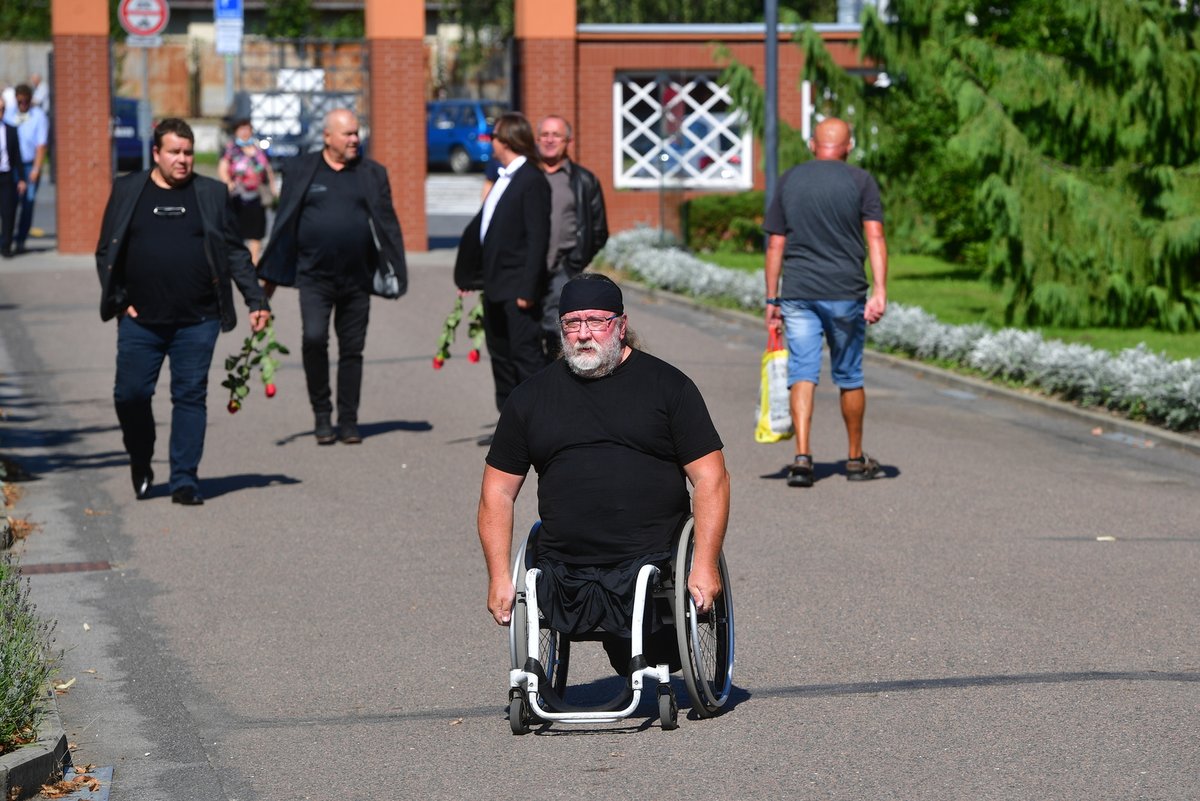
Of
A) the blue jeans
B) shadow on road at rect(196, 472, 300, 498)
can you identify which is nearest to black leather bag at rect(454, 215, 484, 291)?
shadow on road at rect(196, 472, 300, 498)

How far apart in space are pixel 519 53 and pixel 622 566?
21.8 meters

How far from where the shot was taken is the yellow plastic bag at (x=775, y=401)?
10.6m

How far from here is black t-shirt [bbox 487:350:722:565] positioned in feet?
19.8

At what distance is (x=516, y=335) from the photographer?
11484 mm

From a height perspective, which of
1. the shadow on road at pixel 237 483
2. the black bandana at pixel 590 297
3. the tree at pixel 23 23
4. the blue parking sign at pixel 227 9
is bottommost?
the shadow on road at pixel 237 483

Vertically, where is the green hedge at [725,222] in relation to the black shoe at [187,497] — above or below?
above

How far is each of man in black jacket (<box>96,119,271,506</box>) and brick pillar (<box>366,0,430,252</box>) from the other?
1634 centimetres

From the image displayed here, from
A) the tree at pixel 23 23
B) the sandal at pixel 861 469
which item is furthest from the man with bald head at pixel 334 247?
the tree at pixel 23 23

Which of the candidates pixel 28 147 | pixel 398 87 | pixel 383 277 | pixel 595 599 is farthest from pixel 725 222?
pixel 595 599

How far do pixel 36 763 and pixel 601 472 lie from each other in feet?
5.97

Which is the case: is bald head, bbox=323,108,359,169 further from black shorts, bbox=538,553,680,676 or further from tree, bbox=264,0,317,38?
tree, bbox=264,0,317,38

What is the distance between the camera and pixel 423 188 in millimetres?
26891

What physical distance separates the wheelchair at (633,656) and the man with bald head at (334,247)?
6.03 meters

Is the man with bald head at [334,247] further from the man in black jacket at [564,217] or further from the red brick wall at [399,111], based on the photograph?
the red brick wall at [399,111]
